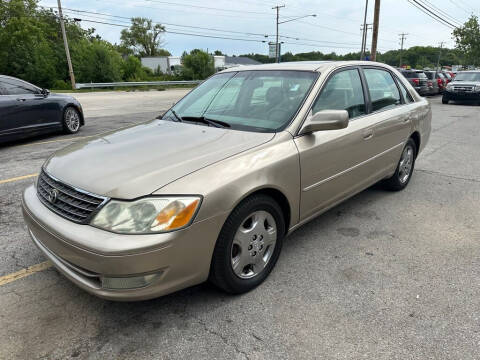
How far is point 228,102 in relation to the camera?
131 inches

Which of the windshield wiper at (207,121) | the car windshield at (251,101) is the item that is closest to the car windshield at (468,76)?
the car windshield at (251,101)

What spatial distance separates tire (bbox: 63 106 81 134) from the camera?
859 cm

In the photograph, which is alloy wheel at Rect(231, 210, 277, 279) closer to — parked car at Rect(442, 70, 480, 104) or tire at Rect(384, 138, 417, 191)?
tire at Rect(384, 138, 417, 191)

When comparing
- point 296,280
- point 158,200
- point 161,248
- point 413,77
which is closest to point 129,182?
point 158,200

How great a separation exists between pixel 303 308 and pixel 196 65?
1810 inches

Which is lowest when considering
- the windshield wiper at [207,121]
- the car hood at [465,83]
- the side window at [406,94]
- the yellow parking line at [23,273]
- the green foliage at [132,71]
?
the yellow parking line at [23,273]

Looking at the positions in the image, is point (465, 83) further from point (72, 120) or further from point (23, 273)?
point (23, 273)

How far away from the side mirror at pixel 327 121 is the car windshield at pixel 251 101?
18 cm

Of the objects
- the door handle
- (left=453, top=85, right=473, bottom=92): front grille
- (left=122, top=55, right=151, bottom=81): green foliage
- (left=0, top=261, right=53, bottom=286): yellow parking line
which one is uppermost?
(left=122, top=55, right=151, bottom=81): green foliage

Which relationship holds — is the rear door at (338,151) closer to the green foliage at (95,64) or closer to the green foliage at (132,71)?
the green foliage at (95,64)

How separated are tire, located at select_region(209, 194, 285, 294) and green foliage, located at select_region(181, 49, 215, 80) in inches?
1762

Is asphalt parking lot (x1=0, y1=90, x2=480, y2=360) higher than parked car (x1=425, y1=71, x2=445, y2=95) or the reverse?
the reverse

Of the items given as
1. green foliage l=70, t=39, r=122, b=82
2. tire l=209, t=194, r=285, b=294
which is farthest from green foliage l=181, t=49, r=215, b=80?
tire l=209, t=194, r=285, b=294

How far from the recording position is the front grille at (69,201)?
212 centimetres
